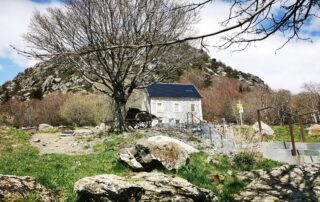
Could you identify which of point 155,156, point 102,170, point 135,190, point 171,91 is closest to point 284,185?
Answer: point 155,156

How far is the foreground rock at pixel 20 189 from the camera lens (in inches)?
254

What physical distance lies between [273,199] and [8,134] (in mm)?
17058

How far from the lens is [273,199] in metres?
7.80

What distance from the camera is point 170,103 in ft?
181

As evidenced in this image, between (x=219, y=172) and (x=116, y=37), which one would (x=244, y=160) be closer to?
(x=219, y=172)

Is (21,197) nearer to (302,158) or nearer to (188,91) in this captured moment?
(302,158)

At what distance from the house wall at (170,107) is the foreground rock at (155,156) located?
4343 centimetres

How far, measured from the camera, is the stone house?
54438 mm

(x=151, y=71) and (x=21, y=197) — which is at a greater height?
(x=151, y=71)

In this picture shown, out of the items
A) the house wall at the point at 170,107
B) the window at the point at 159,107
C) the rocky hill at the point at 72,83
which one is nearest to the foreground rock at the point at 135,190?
the house wall at the point at 170,107

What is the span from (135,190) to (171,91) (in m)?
49.7

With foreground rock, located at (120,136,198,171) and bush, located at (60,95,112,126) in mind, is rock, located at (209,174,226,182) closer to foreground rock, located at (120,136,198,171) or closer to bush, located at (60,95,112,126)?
foreground rock, located at (120,136,198,171)

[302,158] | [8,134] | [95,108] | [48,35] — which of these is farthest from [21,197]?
[95,108]

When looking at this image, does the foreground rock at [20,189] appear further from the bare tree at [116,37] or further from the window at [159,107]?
the window at [159,107]
